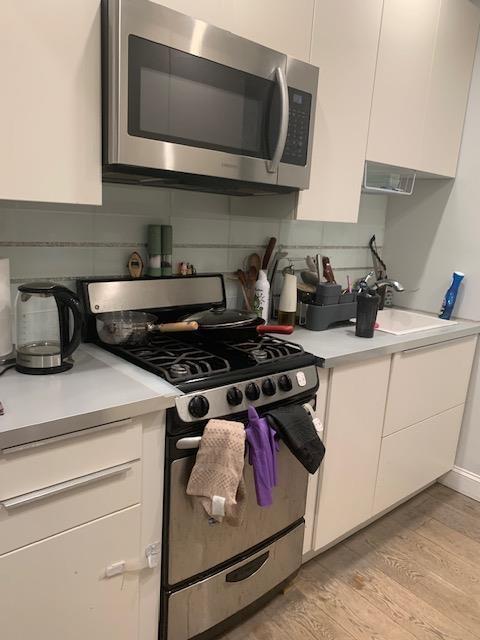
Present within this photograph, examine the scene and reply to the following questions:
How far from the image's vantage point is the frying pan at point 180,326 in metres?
1.52

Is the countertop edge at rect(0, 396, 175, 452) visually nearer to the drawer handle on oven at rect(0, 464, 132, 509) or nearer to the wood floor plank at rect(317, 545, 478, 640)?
the drawer handle on oven at rect(0, 464, 132, 509)

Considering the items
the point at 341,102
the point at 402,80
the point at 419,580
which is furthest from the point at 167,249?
the point at 419,580

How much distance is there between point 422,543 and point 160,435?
1510 mm

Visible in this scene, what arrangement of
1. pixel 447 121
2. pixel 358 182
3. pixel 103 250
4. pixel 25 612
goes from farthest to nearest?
pixel 447 121
pixel 358 182
pixel 103 250
pixel 25 612

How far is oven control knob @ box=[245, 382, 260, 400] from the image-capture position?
1346 millimetres

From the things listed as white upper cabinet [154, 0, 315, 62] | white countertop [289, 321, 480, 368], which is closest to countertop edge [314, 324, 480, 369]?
white countertop [289, 321, 480, 368]

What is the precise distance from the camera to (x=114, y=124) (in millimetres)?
1208

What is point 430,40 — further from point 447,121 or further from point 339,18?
point 339,18

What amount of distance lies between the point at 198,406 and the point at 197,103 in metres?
0.84

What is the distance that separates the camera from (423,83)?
2100mm

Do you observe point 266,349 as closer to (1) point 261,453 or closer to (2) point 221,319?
(2) point 221,319

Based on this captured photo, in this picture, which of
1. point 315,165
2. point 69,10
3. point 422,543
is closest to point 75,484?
point 69,10

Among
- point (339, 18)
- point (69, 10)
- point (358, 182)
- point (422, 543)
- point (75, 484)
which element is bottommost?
point (422, 543)

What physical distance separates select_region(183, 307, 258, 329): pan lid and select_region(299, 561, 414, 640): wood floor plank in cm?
104
